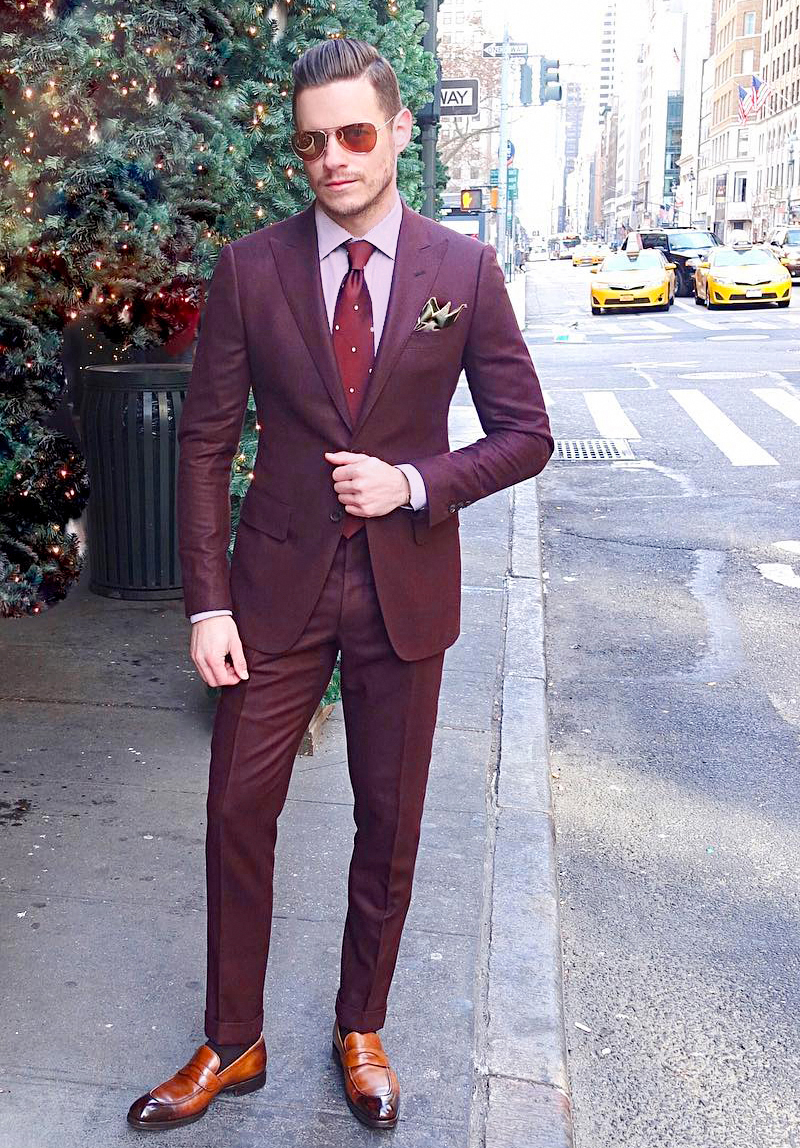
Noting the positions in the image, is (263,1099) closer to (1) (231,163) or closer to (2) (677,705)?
(1) (231,163)

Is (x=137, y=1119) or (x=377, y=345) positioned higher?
(x=377, y=345)

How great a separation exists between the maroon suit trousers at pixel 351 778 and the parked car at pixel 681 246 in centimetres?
3730

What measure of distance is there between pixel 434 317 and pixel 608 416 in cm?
1271

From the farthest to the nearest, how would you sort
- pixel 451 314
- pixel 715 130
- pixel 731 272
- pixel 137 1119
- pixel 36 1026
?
1. pixel 715 130
2. pixel 731 272
3. pixel 36 1026
4. pixel 137 1119
5. pixel 451 314

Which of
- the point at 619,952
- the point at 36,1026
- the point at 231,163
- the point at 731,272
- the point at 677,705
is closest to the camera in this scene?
the point at 36,1026


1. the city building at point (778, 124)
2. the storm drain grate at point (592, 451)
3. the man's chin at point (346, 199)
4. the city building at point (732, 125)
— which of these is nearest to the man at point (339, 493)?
the man's chin at point (346, 199)

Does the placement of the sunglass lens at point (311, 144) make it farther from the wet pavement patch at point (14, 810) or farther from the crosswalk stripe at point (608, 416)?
the crosswalk stripe at point (608, 416)

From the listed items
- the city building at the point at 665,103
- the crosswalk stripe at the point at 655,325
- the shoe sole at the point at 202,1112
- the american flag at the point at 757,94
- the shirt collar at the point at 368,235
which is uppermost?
the city building at the point at 665,103

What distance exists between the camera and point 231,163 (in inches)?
177

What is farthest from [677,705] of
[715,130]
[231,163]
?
[715,130]

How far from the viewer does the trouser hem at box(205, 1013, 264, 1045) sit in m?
2.71

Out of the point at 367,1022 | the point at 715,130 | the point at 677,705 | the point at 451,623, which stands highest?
the point at 715,130

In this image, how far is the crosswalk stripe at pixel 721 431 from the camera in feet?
39.4

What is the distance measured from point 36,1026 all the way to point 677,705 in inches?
141
